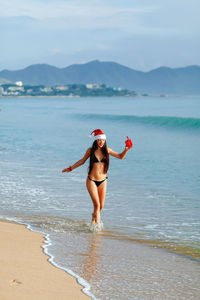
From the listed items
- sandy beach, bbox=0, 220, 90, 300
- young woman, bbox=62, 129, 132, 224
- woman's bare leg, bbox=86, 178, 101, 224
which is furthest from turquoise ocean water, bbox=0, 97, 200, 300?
young woman, bbox=62, 129, 132, 224

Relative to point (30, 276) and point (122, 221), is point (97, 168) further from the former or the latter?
point (30, 276)

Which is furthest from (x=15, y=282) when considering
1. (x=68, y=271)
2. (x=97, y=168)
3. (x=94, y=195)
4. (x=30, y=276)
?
(x=97, y=168)

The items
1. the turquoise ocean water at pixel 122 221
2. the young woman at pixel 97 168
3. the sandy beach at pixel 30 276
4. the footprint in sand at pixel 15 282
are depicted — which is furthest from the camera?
the young woman at pixel 97 168

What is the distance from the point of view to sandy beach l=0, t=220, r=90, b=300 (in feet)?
13.7

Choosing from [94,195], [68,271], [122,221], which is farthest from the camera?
[122,221]

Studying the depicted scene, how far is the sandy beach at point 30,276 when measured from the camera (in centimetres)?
418

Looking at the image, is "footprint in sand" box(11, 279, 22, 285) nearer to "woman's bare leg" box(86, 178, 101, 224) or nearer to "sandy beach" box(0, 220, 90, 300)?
"sandy beach" box(0, 220, 90, 300)

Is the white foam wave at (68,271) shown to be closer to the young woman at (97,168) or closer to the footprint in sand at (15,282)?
the footprint in sand at (15,282)

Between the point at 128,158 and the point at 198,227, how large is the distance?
10312 mm

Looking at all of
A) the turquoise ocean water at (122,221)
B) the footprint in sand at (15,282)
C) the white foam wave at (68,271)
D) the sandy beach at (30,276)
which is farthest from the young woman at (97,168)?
the footprint in sand at (15,282)

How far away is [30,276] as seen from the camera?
461 centimetres

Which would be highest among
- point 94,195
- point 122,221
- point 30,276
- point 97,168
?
point 97,168

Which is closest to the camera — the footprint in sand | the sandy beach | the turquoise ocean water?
the sandy beach

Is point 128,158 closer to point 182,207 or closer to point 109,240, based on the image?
point 182,207
